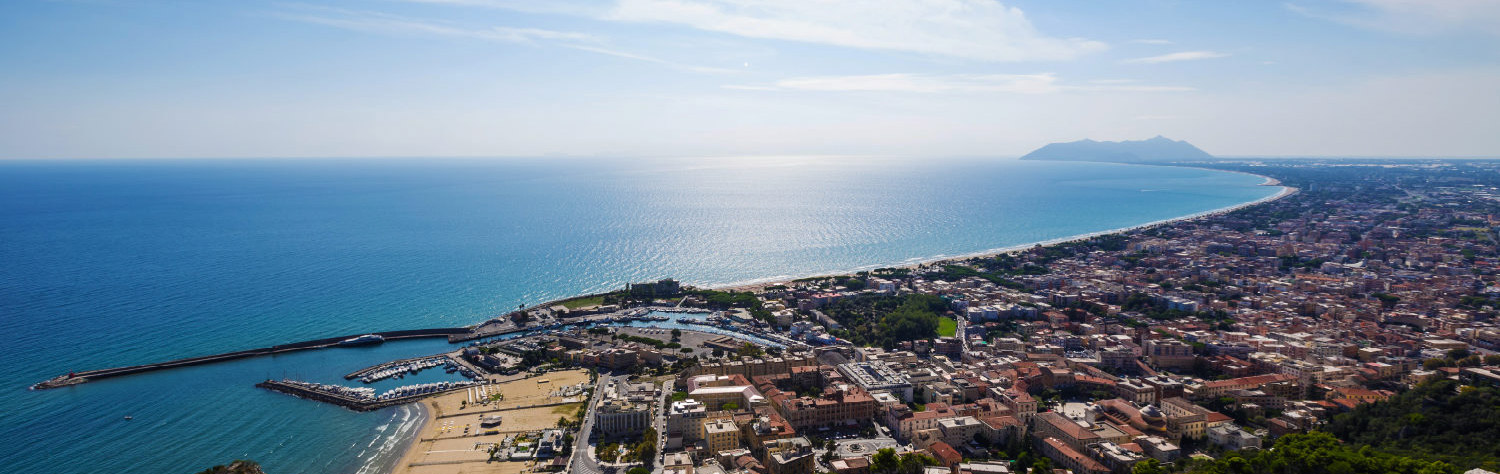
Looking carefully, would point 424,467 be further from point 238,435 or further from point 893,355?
point 893,355

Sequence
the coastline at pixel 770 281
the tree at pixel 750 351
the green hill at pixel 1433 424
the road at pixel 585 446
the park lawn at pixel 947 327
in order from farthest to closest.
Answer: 1. the park lawn at pixel 947 327
2. the tree at pixel 750 351
3. the coastline at pixel 770 281
4. the road at pixel 585 446
5. the green hill at pixel 1433 424

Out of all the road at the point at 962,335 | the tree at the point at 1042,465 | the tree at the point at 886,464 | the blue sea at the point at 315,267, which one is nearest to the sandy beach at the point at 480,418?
the blue sea at the point at 315,267

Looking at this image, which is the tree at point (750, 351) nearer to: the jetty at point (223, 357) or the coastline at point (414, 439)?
the coastline at point (414, 439)

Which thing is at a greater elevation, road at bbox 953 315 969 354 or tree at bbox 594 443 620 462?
tree at bbox 594 443 620 462

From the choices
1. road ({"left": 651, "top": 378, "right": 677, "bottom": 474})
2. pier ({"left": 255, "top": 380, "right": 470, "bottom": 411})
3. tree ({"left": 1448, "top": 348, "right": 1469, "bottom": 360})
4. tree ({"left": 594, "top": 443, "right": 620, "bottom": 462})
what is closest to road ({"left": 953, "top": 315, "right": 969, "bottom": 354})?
road ({"left": 651, "top": 378, "right": 677, "bottom": 474})

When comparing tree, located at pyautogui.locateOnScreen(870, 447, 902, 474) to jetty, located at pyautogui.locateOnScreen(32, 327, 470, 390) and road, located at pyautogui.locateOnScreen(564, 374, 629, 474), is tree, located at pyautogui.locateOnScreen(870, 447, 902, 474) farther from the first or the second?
jetty, located at pyautogui.locateOnScreen(32, 327, 470, 390)

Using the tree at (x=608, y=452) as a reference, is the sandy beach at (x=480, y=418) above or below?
below

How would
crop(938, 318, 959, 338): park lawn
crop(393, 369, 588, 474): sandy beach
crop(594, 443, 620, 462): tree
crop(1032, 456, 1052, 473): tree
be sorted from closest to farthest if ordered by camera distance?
crop(1032, 456, 1052, 473): tree
crop(594, 443, 620, 462): tree
crop(393, 369, 588, 474): sandy beach
crop(938, 318, 959, 338): park lawn

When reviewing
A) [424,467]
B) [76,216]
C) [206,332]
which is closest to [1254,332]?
[424,467]
